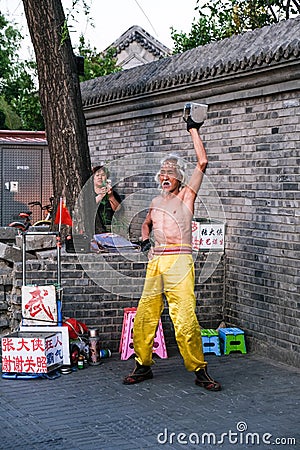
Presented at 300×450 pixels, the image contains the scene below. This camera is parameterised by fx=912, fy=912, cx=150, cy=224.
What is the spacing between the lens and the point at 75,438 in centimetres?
653

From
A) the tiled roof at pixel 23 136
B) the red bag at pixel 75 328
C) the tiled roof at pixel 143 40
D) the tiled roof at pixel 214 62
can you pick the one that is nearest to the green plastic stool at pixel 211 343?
the red bag at pixel 75 328

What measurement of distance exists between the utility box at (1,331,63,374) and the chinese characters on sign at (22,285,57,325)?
0.25 metres

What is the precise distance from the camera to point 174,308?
26.3 ft

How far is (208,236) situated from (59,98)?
2.43m

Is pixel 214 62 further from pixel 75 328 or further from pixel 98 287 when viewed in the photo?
pixel 75 328

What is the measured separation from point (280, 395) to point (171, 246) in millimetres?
1599

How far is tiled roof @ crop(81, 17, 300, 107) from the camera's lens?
9.04 metres

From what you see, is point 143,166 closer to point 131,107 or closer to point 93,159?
point 131,107

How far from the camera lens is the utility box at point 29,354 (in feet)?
27.2

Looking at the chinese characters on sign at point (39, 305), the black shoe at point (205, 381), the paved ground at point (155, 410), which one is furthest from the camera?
the chinese characters on sign at point (39, 305)

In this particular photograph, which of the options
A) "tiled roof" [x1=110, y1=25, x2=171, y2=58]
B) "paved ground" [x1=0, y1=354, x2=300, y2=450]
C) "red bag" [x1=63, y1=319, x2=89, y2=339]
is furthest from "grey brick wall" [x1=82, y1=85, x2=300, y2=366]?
"tiled roof" [x1=110, y1=25, x2=171, y2=58]

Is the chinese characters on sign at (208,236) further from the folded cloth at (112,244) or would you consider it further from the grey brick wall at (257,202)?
the folded cloth at (112,244)

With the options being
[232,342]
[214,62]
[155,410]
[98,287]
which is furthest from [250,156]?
[155,410]

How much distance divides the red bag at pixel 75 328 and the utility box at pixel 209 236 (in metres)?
1.68
